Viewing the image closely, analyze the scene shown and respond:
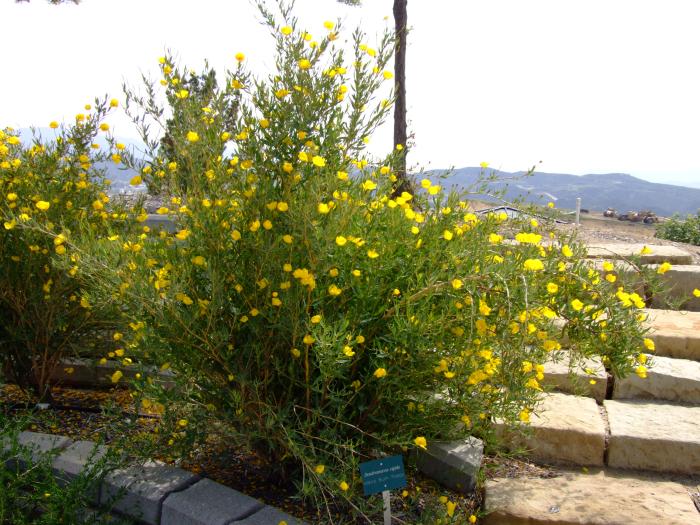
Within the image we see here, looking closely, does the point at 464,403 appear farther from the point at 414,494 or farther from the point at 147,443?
the point at 147,443

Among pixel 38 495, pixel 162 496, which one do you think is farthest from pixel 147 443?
pixel 38 495

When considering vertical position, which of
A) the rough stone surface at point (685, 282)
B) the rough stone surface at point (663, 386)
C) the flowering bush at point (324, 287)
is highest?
the flowering bush at point (324, 287)

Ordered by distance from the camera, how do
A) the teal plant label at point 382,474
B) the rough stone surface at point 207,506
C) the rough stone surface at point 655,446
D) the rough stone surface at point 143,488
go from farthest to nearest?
the rough stone surface at point 655,446, the rough stone surface at point 143,488, the rough stone surface at point 207,506, the teal plant label at point 382,474

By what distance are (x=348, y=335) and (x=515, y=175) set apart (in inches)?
47.0

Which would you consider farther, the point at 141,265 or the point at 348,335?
the point at 141,265

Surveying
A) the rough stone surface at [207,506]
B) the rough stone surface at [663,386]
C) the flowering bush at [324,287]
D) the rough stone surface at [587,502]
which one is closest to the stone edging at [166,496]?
the rough stone surface at [207,506]

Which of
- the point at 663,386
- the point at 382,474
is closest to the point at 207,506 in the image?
the point at 382,474

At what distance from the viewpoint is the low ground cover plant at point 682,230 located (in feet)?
31.2

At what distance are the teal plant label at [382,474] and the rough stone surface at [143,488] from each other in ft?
2.70

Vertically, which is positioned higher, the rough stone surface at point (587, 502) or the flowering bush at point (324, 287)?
the flowering bush at point (324, 287)

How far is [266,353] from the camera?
2.29 metres

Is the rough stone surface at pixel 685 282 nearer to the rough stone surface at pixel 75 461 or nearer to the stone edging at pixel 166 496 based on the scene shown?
the stone edging at pixel 166 496

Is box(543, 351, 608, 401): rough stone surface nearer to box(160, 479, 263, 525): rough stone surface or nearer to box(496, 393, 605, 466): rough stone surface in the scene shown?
box(496, 393, 605, 466): rough stone surface

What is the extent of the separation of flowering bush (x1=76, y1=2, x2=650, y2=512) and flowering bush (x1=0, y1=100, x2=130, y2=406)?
92 centimetres
